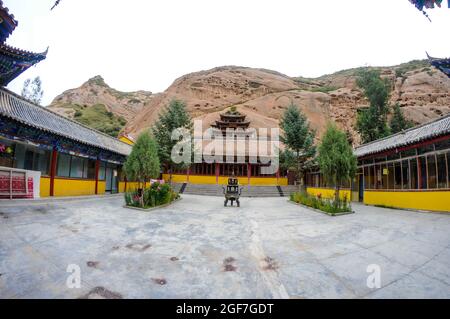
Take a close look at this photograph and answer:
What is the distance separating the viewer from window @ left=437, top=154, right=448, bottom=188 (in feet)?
33.6

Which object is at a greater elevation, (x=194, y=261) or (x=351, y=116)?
(x=351, y=116)

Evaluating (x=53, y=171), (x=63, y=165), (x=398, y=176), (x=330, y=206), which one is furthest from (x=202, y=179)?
(x=398, y=176)

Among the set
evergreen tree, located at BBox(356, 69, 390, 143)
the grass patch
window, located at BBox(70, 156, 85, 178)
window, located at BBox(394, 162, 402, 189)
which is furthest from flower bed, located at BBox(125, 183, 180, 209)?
the grass patch

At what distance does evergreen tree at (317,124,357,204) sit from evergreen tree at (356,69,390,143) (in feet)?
79.0

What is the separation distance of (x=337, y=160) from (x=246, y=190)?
1555cm

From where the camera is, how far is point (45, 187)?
40.7 ft

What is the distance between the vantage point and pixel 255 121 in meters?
45.8

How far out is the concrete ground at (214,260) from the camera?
9.39 ft

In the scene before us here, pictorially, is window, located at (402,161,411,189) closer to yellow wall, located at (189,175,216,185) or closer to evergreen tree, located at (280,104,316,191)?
evergreen tree, located at (280,104,316,191)

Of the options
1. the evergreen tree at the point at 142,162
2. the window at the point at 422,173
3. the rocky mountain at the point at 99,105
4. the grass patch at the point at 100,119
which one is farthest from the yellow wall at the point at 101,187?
the rocky mountain at the point at 99,105

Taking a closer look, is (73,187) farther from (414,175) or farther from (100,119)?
(100,119)
